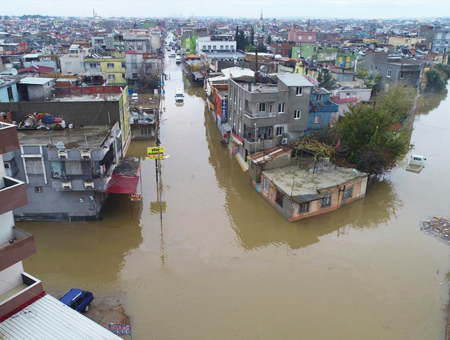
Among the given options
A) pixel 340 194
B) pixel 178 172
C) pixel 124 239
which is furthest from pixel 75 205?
pixel 340 194

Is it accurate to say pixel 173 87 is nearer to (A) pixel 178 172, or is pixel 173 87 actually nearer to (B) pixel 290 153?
(A) pixel 178 172

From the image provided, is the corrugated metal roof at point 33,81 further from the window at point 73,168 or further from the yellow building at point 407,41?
the yellow building at point 407,41

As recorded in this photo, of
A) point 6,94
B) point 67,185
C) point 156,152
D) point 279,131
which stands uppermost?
point 6,94

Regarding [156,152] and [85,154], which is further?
[156,152]

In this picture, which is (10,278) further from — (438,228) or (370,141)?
(370,141)

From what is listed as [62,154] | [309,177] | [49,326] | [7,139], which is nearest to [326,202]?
[309,177]

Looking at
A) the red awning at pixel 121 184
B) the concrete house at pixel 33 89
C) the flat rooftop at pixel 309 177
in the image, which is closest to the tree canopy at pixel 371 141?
the flat rooftop at pixel 309 177

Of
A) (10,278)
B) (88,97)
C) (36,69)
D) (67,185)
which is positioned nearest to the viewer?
(10,278)
